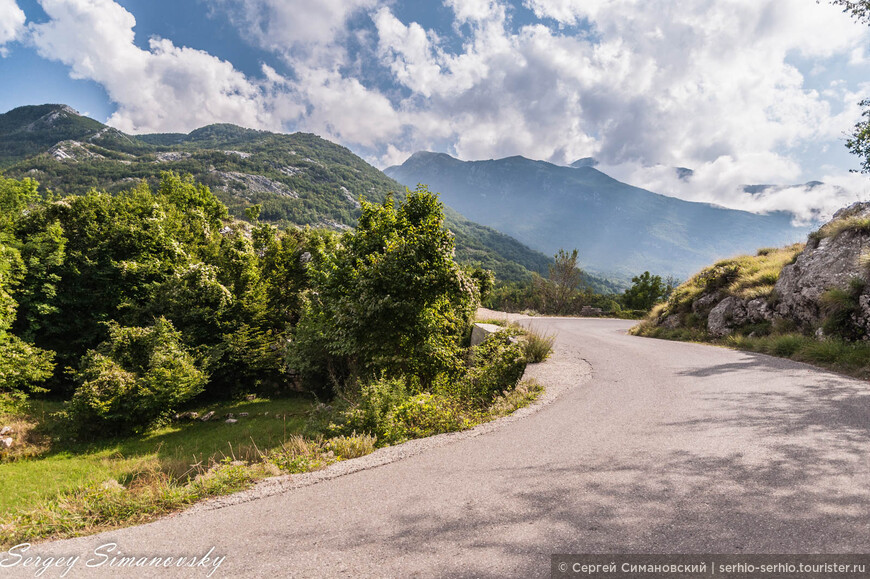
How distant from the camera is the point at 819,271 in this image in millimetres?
12320

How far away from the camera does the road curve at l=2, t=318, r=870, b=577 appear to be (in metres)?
2.85

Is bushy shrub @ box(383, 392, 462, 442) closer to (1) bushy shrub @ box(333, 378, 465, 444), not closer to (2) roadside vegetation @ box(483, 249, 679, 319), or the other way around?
(1) bushy shrub @ box(333, 378, 465, 444)

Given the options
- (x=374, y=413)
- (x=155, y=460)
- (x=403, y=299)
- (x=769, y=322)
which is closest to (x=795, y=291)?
(x=769, y=322)

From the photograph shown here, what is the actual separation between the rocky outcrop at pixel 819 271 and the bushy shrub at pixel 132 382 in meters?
28.3

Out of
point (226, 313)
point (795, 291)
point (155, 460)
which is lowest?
point (155, 460)

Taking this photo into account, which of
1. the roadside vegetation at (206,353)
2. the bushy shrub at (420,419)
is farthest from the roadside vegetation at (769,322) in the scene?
the bushy shrub at (420,419)

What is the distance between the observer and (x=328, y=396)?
2388cm

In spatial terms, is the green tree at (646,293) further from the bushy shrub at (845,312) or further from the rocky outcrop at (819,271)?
the bushy shrub at (845,312)

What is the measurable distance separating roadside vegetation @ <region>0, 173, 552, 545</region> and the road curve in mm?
1335

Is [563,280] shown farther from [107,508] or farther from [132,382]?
[107,508]

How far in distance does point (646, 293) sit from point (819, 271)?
35814mm

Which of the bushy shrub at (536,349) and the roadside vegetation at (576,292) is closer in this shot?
the bushy shrub at (536,349)

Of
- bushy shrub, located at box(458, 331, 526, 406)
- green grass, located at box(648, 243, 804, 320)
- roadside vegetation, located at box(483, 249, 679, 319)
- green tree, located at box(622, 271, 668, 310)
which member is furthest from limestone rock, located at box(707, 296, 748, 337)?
green tree, located at box(622, 271, 668, 310)

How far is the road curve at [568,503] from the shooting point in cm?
285
